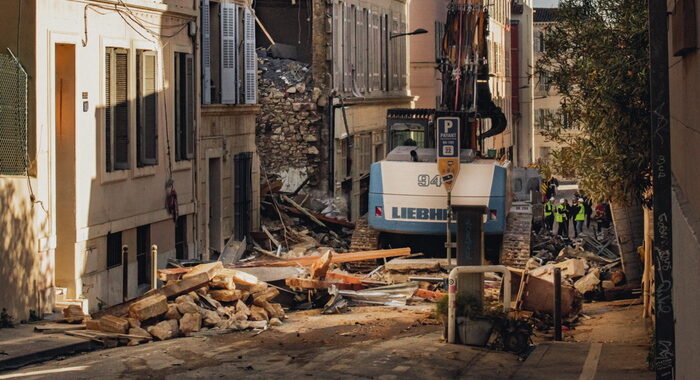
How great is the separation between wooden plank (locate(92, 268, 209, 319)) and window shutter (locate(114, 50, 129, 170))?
14.5 ft

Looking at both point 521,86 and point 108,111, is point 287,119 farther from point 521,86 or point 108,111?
point 521,86

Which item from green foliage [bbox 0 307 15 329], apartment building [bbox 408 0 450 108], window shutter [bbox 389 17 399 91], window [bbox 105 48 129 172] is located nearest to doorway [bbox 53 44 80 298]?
window [bbox 105 48 129 172]

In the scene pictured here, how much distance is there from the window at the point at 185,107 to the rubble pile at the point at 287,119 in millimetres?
10340

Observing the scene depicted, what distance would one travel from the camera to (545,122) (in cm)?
2181

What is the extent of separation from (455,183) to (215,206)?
5.55 meters

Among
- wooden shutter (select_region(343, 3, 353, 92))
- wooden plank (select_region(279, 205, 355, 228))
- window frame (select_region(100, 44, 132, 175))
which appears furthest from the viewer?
wooden shutter (select_region(343, 3, 353, 92))

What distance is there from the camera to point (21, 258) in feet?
61.9

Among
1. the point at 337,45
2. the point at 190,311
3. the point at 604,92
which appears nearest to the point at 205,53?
the point at 190,311

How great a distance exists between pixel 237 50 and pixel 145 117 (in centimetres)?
584

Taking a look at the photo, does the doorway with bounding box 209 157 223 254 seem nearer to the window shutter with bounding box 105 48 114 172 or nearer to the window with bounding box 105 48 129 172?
the window with bounding box 105 48 129 172

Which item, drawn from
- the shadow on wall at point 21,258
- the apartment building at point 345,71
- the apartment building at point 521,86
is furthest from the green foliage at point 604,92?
the apartment building at point 521,86

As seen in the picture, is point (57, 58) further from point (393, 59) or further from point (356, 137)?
point (393, 59)

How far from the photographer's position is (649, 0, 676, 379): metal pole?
1143 cm

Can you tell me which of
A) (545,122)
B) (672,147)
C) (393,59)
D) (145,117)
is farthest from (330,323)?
(393,59)
